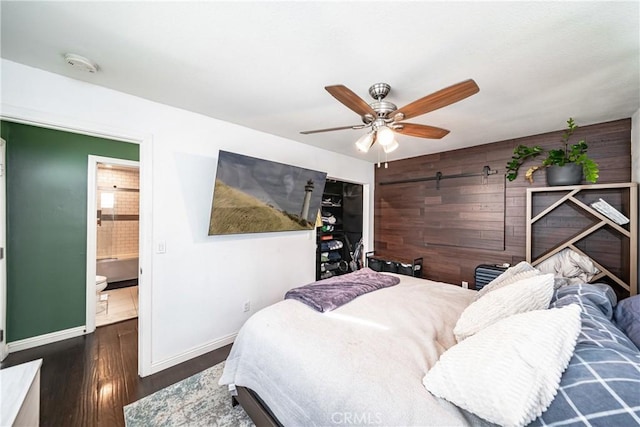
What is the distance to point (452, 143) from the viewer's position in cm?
313

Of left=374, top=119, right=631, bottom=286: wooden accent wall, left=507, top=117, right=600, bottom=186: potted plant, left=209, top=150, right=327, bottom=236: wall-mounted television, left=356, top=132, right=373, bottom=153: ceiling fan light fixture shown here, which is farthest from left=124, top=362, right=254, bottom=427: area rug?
left=507, top=117, right=600, bottom=186: potted plant

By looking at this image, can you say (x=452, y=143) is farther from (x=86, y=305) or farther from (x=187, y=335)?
(x=86, y=305)

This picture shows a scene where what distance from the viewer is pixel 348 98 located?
1.41m

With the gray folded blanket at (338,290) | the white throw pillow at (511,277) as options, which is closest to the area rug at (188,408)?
the gray folded blanket at (338,290)

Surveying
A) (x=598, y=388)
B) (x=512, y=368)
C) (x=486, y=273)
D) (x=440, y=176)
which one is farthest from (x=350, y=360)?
(x=440, y=176)

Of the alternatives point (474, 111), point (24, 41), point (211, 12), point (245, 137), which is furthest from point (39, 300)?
point (474, 111)

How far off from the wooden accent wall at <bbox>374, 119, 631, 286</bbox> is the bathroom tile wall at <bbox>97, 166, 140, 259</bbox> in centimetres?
465

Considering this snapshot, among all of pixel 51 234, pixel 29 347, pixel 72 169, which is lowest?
pixel 29 347

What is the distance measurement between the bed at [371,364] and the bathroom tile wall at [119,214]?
4.41 metres

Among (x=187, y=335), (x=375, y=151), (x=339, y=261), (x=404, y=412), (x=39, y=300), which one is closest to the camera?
(x=404, y=412)

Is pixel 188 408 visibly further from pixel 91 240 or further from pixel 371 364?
pixel 91 240

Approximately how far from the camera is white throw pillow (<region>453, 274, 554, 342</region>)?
4.17 feet

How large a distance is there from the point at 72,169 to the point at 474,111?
4.21m
